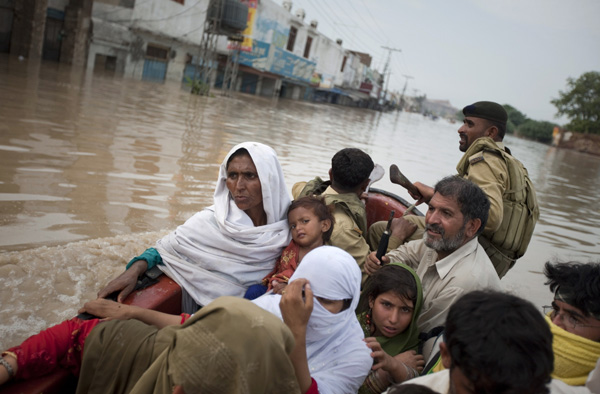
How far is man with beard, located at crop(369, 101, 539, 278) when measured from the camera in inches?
119

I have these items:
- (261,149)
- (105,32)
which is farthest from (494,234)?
(105,32)

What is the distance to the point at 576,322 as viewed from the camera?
1.91 meters

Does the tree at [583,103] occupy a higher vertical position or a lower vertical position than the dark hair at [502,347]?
higher

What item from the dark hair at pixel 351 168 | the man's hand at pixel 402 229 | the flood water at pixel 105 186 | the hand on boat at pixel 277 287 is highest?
the dark hair at pixel 351 168

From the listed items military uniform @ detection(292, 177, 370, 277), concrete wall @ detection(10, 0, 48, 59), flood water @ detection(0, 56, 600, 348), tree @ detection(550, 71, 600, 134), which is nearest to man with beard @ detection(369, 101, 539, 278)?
military uniform @ detection(292, 177, 370, 277)

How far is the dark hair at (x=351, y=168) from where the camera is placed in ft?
10.6

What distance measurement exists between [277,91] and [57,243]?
1330 inches

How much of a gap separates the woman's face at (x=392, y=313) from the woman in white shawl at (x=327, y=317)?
11.2 inches

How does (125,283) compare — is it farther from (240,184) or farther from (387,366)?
(387,366)

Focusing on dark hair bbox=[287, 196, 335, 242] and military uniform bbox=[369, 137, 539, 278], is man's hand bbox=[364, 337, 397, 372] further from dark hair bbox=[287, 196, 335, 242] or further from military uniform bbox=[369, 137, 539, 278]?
military uniform bbox=[369, 137, 539, 278]

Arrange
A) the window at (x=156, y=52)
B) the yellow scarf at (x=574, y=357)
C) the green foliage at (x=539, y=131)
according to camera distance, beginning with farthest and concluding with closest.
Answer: the green foliage at (x=539, y=131), the window at (x=156, y=52), the yellow scarf at (x=574, y=357)

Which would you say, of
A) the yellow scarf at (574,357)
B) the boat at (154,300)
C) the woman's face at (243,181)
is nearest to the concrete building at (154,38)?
the boat at (154,300)

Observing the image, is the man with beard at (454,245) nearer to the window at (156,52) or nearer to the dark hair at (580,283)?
the dark hair at (580,283)

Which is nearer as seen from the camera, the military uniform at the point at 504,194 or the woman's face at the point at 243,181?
the woman's face at the point at 243,181
